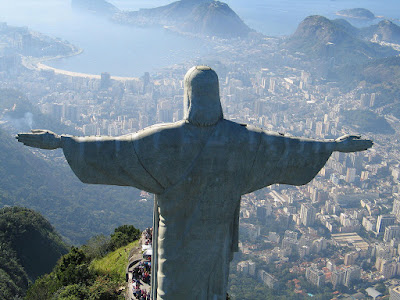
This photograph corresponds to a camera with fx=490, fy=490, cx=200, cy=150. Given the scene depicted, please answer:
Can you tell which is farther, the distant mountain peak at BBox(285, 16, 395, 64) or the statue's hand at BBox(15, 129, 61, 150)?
the distant mountain peak at BBox(285, 16, 395, 64)

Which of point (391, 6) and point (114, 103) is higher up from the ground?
point (391, 6)

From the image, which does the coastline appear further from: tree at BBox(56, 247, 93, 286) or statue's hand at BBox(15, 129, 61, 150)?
statue's hand at BBox(15, 129, 61, 150)

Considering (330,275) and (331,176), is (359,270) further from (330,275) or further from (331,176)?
(331,176)

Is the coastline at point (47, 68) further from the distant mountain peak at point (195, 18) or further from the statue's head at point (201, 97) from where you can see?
the statue's head at point (201, 97)

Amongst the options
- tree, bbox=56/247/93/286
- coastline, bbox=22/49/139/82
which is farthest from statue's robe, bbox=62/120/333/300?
coastline, bbox=22/49/139/82

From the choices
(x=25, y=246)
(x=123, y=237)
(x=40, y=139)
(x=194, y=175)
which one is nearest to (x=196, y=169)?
(x=194, y=175)

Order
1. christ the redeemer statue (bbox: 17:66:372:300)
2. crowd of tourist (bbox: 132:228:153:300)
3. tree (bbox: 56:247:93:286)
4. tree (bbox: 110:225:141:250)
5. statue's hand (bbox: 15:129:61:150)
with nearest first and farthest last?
statue's hand (bbox: 15:129:61:150) < christ the redeemer statue (bbox: 17:66:372:300) < crowd of tourist (bbox: 132:228:153:300) < tree (bbox: 56:247:93:286) < tree (bbox: 110:225:141:250)

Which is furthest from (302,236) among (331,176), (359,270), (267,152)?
(267,152)
